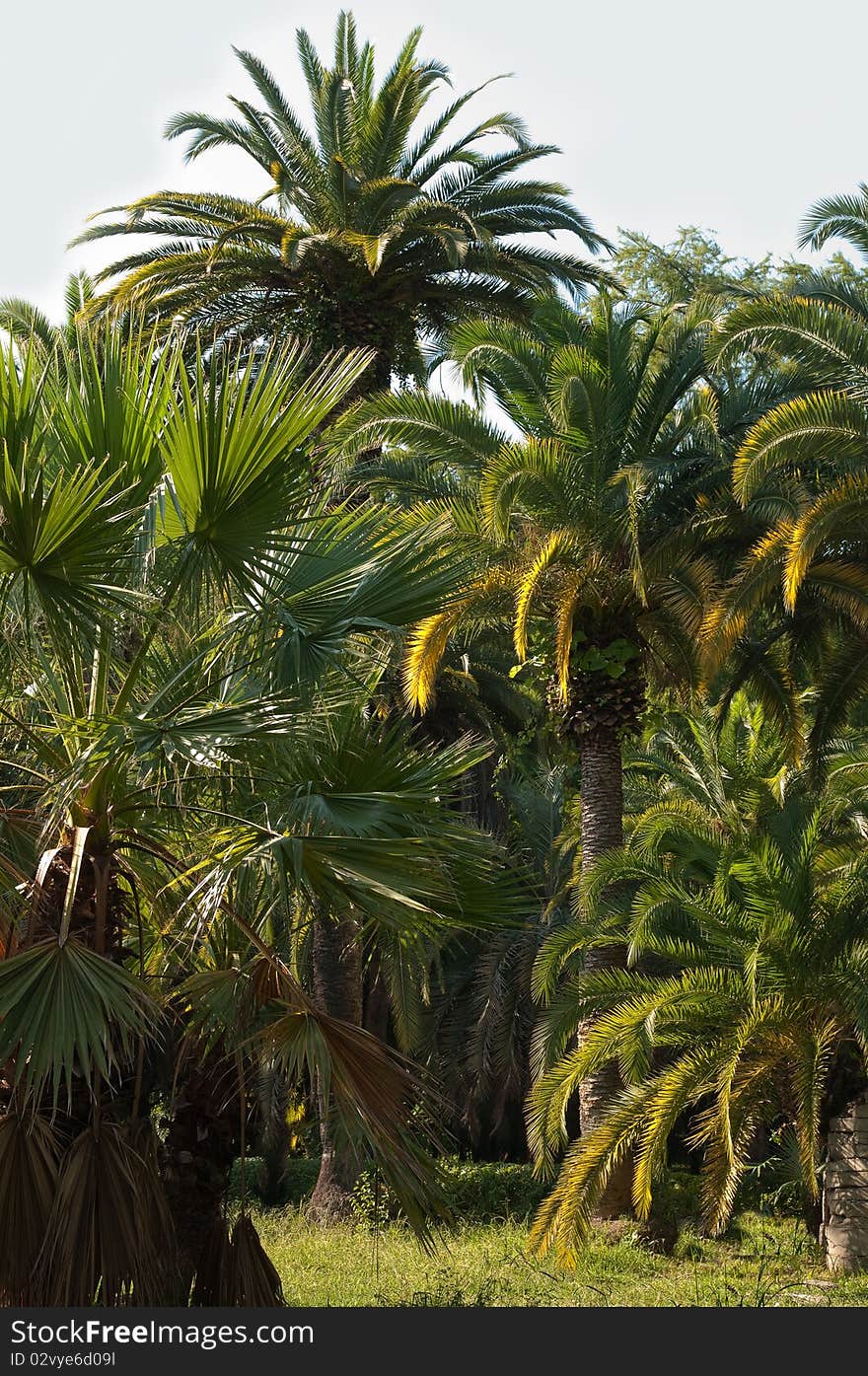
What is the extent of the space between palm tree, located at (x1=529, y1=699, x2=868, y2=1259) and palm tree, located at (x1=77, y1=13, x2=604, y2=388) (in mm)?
7721

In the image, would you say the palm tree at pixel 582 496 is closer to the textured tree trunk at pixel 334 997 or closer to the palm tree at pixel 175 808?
the textured tree trunk at pixel 334 997

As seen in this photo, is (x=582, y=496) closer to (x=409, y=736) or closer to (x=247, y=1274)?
(x=409, y=736)

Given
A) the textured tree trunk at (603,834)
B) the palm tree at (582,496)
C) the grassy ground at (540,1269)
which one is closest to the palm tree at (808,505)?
the palm tree at (582,496)

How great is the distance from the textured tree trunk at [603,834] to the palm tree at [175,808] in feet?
24.5

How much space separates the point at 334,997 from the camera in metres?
17.3

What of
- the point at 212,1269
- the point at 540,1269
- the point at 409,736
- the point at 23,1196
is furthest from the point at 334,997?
the point at 23,1196

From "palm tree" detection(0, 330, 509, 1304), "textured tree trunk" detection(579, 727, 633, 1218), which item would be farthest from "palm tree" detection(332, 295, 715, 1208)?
"palm tree" detection(0, 330, 509, 1304)

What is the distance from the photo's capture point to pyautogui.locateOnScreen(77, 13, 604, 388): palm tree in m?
17.3

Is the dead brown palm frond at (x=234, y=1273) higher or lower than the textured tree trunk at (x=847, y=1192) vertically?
higher

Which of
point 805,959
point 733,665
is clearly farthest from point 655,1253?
point 733,665

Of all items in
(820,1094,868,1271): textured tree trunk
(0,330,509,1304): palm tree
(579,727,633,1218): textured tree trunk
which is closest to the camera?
(0,330,509,1304): palm tree

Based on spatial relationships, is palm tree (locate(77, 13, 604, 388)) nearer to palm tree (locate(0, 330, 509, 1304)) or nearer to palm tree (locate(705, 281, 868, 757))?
palm tree (locate(705, 281, 868, 757))

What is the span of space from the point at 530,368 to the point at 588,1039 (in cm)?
694

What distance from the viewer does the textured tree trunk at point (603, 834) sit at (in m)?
14.6
